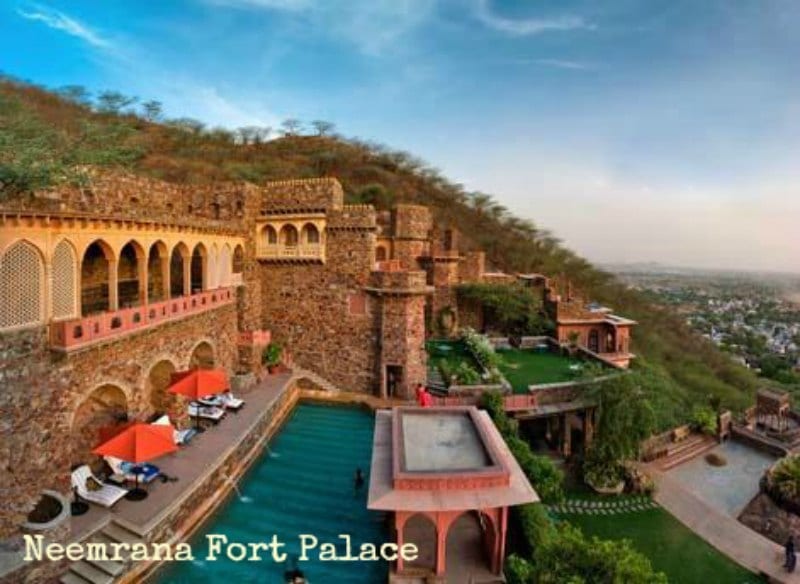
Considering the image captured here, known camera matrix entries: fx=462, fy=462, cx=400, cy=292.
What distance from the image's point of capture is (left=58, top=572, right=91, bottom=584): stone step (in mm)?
7312

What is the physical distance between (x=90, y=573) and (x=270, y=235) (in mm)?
12858

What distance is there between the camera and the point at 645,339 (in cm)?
2892

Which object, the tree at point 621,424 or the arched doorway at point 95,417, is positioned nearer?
the arched doorway at point 95,417

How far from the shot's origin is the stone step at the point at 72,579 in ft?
24.0

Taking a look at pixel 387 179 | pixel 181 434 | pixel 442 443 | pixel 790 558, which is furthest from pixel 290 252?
pixel 387 179

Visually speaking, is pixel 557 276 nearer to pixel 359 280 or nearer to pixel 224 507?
pixel 359 280

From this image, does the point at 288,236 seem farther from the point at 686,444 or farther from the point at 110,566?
the point at 686,444

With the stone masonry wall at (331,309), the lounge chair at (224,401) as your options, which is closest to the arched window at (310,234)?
the stone masonry wall at (331,309)

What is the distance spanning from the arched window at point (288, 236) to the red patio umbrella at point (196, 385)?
6.59 metres

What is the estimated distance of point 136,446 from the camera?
30.7 ft

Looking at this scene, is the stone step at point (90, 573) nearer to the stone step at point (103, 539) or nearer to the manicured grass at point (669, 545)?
the stone step at point (103, 539)

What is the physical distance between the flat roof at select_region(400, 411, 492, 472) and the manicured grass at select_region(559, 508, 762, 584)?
428 cm

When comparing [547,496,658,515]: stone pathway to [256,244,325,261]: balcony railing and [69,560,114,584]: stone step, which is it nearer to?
[69,560,114,584]: stone step

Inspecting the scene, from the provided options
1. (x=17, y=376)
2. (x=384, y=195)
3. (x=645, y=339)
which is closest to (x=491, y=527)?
(x=17, y=376)
